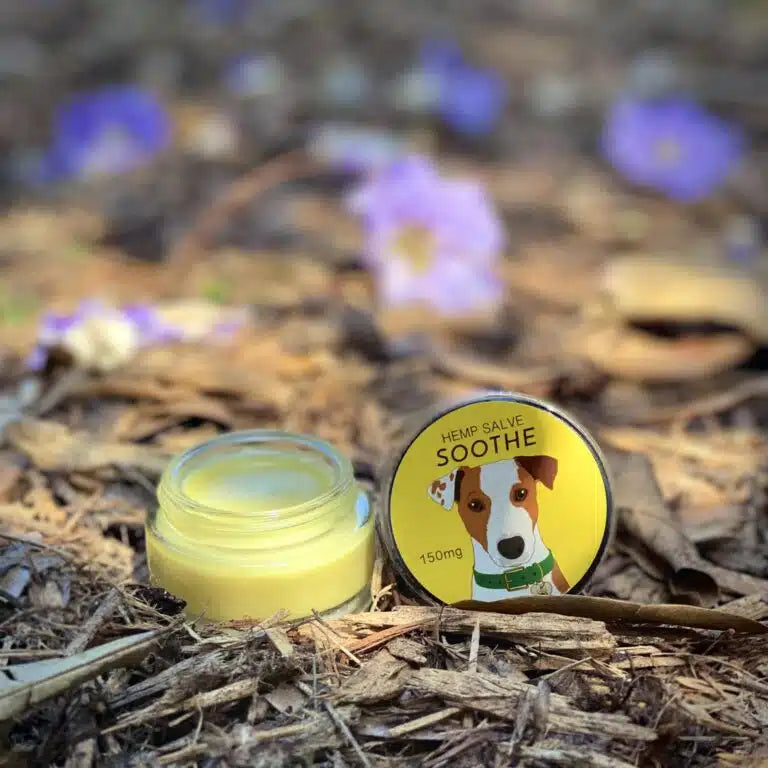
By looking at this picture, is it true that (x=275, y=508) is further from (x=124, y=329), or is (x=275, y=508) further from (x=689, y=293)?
(x=689, y=293)

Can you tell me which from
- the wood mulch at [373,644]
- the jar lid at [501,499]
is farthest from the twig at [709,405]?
the jar lid at [501,499]

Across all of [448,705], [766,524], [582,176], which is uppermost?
[448,705]

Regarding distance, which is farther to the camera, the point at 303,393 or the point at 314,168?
the point at 314,168

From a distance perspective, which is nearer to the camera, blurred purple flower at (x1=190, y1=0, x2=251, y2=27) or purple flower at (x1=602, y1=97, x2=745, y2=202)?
purple flower at (x1=602, y1=97, x2=745, y2=202)

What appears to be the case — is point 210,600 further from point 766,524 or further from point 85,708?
point 766,524

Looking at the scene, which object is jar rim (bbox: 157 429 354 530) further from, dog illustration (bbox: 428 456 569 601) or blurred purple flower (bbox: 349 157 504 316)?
blurred purple flower (bbox: 349 157 504 316)

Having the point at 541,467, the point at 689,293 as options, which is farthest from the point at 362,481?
the point at 689,293

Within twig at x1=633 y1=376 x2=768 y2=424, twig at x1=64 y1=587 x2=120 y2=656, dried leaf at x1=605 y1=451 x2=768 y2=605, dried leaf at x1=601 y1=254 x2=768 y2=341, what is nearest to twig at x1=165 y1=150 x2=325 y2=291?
dried leaf at x1=601 y1=254 x2=768 y2=341

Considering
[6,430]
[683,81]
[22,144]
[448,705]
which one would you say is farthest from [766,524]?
[683,81]
